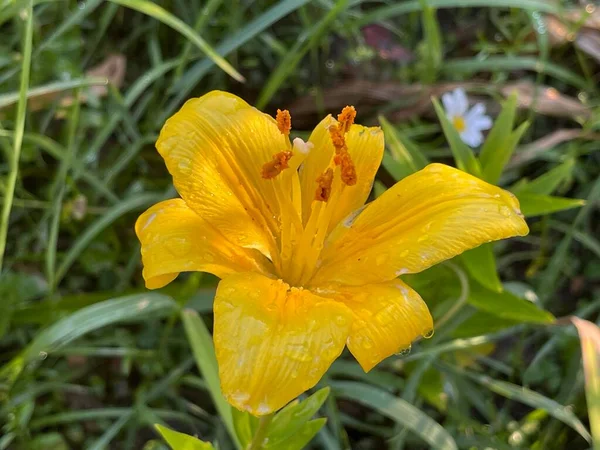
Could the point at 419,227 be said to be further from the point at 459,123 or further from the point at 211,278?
the point at 459,123

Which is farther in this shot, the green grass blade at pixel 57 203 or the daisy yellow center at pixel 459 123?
the daisy yellow center at pixel 459 123

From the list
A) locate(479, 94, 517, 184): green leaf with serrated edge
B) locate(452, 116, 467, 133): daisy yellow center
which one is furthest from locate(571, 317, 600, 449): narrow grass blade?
locate(452, 116, 467, 133): daisy yellow center

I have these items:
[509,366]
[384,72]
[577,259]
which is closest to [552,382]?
[509,366]

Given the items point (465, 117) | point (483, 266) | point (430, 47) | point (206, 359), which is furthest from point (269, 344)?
point (465, 117)

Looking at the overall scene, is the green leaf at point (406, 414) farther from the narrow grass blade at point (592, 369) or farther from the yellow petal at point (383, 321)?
the yellow petal at point (383, 321)

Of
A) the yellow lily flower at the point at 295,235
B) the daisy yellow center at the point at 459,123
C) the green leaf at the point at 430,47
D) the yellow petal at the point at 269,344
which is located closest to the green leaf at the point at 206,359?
the yellow lily flower at the point at 295,235

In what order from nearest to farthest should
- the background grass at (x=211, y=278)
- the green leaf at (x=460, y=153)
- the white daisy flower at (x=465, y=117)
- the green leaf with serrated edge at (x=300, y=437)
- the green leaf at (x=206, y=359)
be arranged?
the green leaf with serrated edge at (x=300, y=437)
the green leaf at (x=206, y=359)
the green leaf at (x=460, y=153)
the background grass at (x=211, y=278)
the white daisy flower at (x=465, y=117)

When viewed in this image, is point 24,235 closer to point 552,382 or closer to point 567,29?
point 552,382
